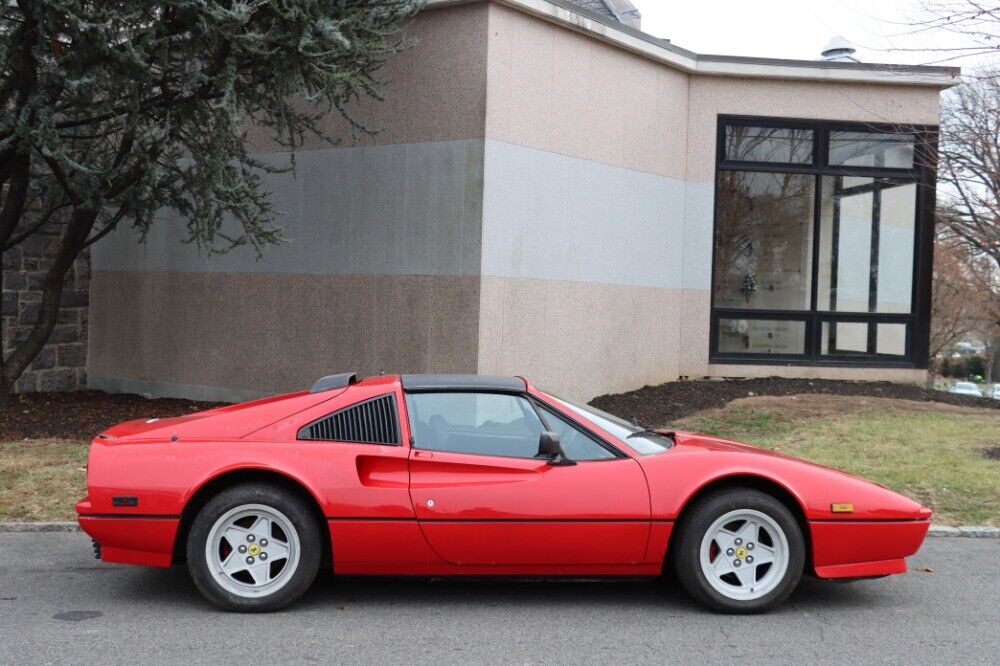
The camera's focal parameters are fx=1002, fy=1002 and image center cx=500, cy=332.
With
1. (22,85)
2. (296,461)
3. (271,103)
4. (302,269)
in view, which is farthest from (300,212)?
(296,461)

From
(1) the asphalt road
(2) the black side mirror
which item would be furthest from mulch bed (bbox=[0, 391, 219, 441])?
(2) the black side mirror

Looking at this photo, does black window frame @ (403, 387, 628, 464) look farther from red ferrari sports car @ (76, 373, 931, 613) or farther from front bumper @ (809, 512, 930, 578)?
front bumper @ (809, 512, 930, 578)

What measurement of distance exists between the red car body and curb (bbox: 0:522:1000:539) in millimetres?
2031

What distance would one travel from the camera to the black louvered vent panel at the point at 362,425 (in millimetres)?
5375

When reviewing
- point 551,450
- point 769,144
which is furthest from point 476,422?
point 769,144

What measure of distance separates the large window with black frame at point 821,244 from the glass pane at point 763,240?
0.02 metres

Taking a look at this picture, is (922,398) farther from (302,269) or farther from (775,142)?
(302,269)

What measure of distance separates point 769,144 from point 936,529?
8699 millimetres

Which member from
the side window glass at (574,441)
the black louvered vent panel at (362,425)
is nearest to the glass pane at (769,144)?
the side window glass at (574,441)

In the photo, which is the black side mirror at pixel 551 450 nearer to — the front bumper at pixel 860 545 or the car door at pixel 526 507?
the car door at pixel 526 507

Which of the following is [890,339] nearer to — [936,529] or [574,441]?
[936,529]

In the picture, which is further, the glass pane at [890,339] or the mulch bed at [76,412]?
the glass pane at [890,339]

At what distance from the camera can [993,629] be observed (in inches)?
203

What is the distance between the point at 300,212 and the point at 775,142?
280 inches
